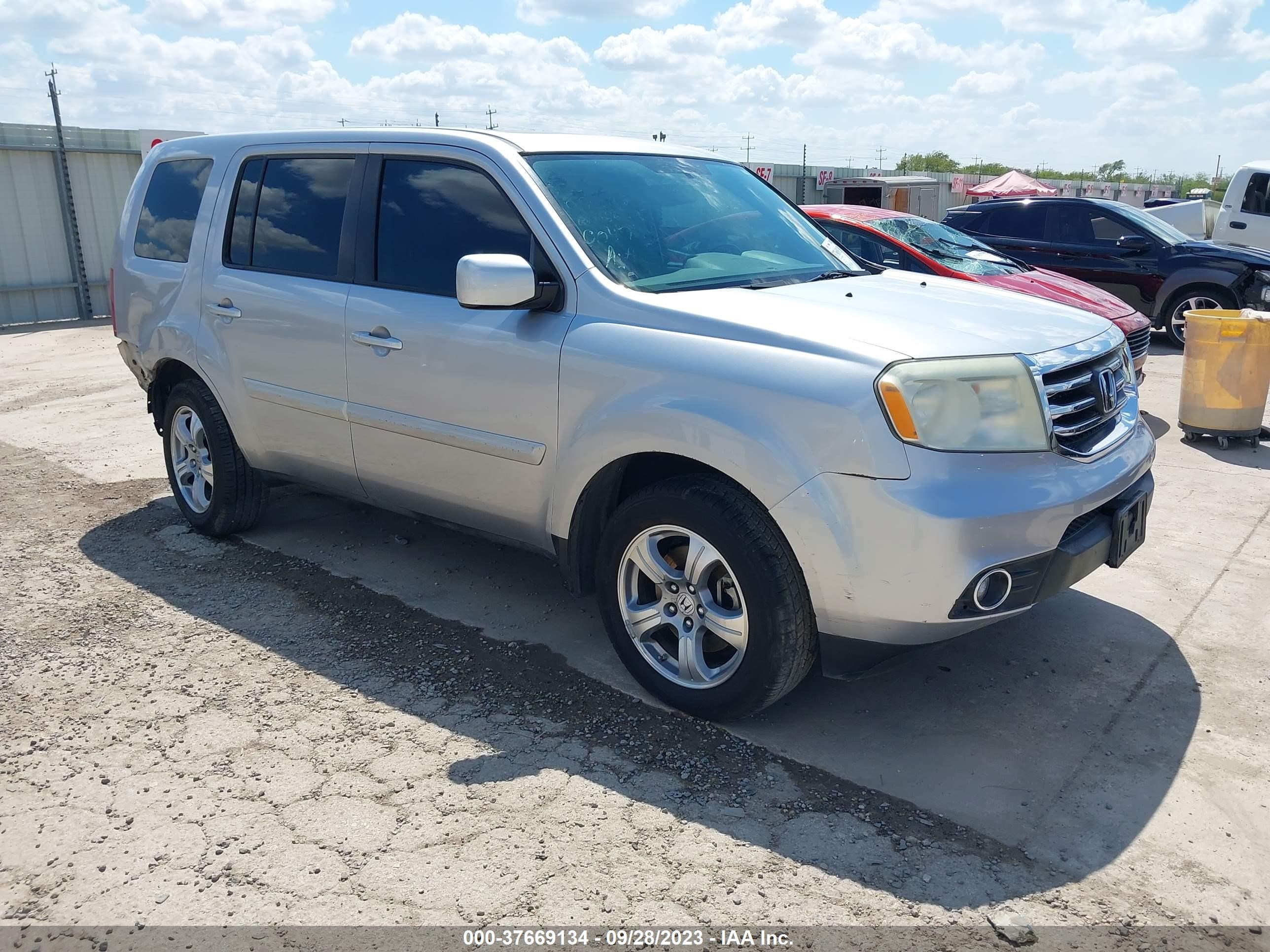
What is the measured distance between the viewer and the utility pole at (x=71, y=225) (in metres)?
14.6

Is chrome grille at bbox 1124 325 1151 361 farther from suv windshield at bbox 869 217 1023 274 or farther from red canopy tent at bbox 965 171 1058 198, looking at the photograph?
red canopy tent at bbox 965 171 1058 198

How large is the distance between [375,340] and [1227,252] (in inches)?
404

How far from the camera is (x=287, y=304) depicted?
4.57 m

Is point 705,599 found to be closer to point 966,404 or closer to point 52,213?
point 966,404

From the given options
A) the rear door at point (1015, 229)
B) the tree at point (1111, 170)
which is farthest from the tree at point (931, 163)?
the rear door at point (1015, 229)

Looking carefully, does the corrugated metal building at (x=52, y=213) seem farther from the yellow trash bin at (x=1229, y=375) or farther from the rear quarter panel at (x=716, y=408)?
the yellow trash bin at (x=1229, y=375)

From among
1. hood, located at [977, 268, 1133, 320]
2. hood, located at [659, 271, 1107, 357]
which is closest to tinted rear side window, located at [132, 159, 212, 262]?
hood, located at [659, 271, 1107, 357]

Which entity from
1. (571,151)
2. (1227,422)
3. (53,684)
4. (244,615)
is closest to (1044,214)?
(1227,422)

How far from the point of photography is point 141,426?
8.09 meters

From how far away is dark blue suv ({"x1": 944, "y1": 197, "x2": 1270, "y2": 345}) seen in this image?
1099cm

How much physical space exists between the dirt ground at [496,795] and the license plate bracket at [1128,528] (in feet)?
1.89

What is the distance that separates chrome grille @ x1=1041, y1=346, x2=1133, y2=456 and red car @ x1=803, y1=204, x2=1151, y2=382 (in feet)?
16.0

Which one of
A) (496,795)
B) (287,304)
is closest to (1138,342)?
(287,304)

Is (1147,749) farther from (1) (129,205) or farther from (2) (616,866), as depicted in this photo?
(1) (129,205)
